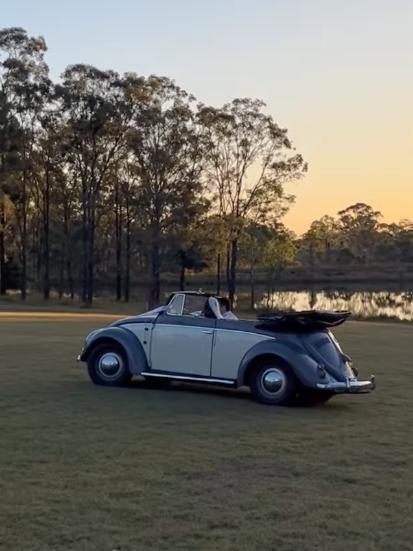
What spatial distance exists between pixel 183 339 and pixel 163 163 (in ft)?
157

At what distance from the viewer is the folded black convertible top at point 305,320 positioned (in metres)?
11.5

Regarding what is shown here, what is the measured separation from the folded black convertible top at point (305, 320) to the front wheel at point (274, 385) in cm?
59

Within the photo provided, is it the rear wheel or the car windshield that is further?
the rear wheel

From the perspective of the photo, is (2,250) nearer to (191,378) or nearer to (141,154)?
(141,154)

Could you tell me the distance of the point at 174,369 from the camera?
40.3 ft

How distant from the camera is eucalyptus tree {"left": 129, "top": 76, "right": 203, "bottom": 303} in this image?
5925 centimetres

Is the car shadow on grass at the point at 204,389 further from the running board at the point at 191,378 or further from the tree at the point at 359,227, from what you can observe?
the tree at the point at 359,227

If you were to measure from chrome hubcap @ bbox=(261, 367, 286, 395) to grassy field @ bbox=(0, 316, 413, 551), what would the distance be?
12.6 inches

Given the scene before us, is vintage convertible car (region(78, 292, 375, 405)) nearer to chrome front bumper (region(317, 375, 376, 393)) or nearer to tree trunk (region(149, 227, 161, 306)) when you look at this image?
chrome front bumper (region(317, 375, 376, 393))

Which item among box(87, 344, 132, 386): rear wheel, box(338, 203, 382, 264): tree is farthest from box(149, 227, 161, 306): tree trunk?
box(338, 203, 382, 264): tree

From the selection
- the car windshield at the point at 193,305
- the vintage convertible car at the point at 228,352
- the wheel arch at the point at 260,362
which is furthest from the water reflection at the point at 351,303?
the wheel arch at the point at 260,362

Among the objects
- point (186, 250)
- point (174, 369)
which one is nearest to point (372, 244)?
point (186, 250)

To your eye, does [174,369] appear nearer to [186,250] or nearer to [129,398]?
[129,398]

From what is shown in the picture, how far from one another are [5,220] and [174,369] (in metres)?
54.9
